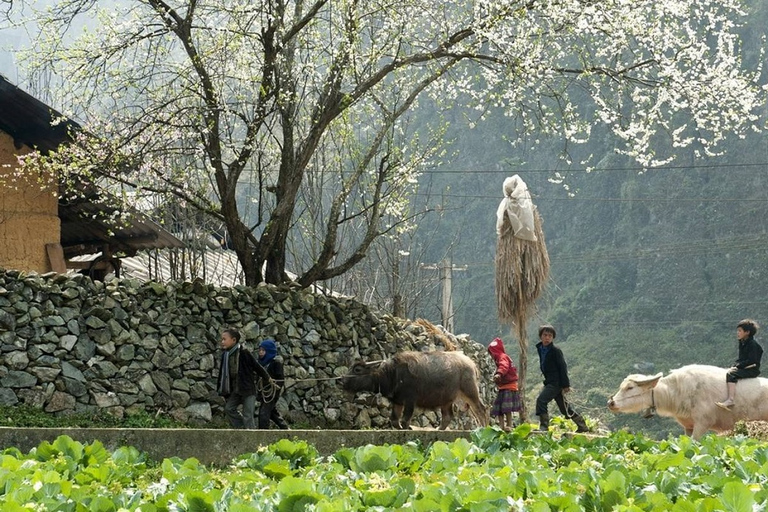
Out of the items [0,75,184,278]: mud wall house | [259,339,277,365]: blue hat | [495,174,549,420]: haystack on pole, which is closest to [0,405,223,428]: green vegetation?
[259,339,277,365]: blue hat

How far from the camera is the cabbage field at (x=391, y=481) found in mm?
3449

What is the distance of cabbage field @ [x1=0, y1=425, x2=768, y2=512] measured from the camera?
3449mm

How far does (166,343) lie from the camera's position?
15.3 m

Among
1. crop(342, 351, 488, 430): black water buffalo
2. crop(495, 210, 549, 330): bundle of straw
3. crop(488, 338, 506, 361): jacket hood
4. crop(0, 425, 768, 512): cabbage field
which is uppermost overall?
crop(495, 210, 549, 330): bundle of straw

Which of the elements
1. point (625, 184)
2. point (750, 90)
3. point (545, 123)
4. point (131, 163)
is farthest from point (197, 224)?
point (625, 184)

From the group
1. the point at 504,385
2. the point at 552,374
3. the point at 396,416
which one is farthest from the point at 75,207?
the point at 552,374

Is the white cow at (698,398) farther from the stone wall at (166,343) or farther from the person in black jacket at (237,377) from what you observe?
the person in black jacket at (237,377)

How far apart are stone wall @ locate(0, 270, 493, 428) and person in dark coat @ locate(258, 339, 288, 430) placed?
87 centimetres

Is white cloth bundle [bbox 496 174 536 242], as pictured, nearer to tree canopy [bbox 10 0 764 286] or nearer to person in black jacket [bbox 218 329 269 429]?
tree canopy [bbox 10 0 764 286]

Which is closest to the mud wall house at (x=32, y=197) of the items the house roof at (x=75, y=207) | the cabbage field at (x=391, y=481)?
the house roof at (x=75, y=207)

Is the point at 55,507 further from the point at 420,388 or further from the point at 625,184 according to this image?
the point at 625,184

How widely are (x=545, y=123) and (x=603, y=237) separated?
142 ft

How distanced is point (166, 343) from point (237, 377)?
1.86 m

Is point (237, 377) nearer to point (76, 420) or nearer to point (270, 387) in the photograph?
point (270, 387)
